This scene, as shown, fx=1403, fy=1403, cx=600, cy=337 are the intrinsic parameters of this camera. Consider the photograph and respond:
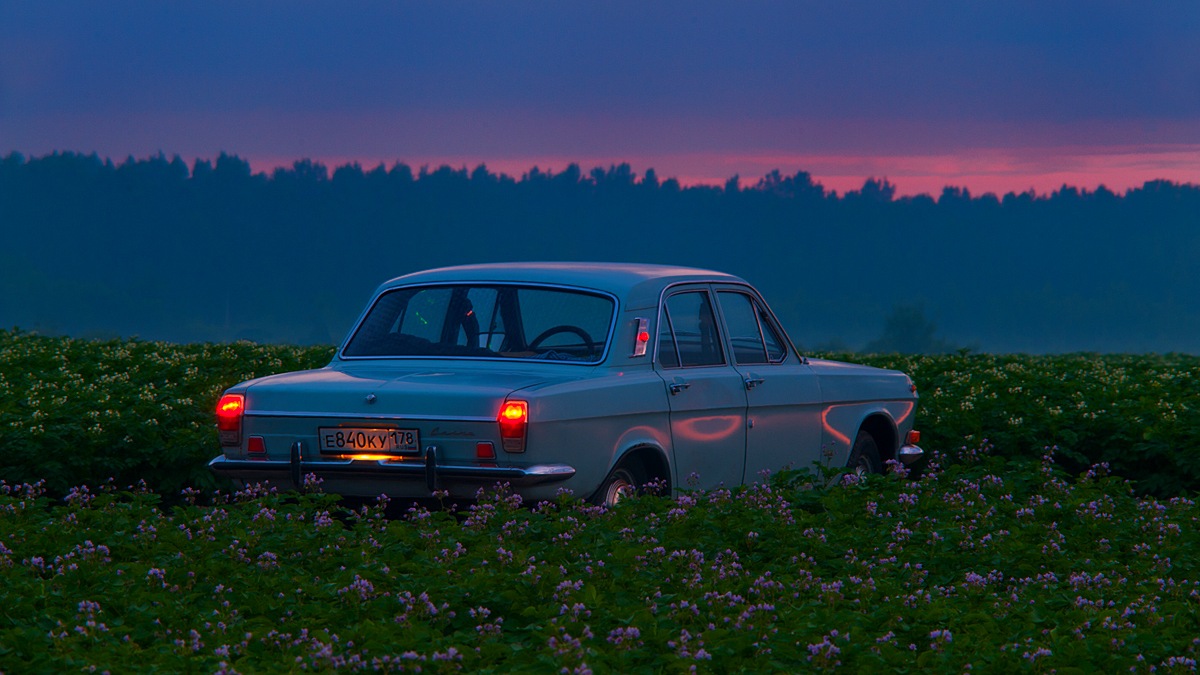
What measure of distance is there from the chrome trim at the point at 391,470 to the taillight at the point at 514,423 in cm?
13

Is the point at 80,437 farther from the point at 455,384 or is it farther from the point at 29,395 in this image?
the point at 455,384

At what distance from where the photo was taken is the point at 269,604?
233 inches

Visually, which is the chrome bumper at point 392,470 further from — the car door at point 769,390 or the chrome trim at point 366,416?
the car door at point 769,390

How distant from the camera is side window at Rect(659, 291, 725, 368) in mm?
8578

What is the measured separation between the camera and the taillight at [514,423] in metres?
7.18

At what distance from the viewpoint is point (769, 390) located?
928 cm

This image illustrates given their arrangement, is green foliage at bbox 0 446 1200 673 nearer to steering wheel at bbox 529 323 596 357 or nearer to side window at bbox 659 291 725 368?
side window at bbox 659 291 725 368

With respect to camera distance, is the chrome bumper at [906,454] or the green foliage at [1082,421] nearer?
the chrome bumper at [906,454]

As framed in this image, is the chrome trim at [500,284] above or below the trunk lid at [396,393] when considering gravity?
above

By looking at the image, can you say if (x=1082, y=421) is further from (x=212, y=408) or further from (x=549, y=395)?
(x=212, y=408)

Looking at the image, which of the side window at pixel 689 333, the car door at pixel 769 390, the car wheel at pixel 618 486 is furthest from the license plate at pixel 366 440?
the car door at pixel 769 390

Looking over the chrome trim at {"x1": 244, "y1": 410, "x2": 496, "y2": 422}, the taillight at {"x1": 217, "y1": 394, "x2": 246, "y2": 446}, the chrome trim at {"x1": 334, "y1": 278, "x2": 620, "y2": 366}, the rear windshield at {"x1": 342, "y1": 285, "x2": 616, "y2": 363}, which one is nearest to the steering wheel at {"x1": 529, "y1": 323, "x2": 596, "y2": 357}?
the rear windshield at {"x1": 342, "y1": 285, "x2": 616, "y2": 363}

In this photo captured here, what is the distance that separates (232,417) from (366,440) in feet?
2.76

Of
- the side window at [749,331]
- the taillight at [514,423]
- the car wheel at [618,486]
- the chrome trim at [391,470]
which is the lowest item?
the car wheel at [618,486]
